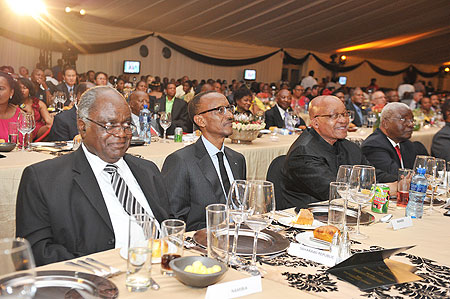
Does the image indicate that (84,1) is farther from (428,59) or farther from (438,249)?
(428,59)

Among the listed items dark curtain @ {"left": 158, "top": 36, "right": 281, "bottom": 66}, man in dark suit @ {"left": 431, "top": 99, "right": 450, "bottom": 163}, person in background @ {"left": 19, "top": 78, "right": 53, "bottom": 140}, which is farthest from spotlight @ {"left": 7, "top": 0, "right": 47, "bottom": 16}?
man in dark suit @ {"left": 431, "top": 99, "right": 450, "bottom": 163}

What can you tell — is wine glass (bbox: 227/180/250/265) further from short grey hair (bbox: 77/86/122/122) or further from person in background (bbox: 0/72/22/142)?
person in background (bbox: 0/72/22/142)

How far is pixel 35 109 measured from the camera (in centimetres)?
567

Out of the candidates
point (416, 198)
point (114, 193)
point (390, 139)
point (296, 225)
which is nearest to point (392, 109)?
point (390, 139)

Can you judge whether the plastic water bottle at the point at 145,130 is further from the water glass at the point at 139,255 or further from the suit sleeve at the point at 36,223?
the water glass at the point at 139,255

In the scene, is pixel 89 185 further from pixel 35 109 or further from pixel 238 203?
pixel 35 109

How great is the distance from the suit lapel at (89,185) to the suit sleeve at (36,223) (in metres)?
0.16

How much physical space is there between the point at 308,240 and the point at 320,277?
35 cm

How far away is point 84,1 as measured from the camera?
1190cm

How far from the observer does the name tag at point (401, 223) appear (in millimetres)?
2137

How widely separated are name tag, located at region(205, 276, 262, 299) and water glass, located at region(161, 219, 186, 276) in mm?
197

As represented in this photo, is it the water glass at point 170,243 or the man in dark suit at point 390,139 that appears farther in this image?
the man in dark suit at point 390,139

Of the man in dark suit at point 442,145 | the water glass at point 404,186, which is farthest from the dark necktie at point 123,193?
the man in dark suit at point 442,145

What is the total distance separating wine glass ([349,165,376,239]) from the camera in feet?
6.55
